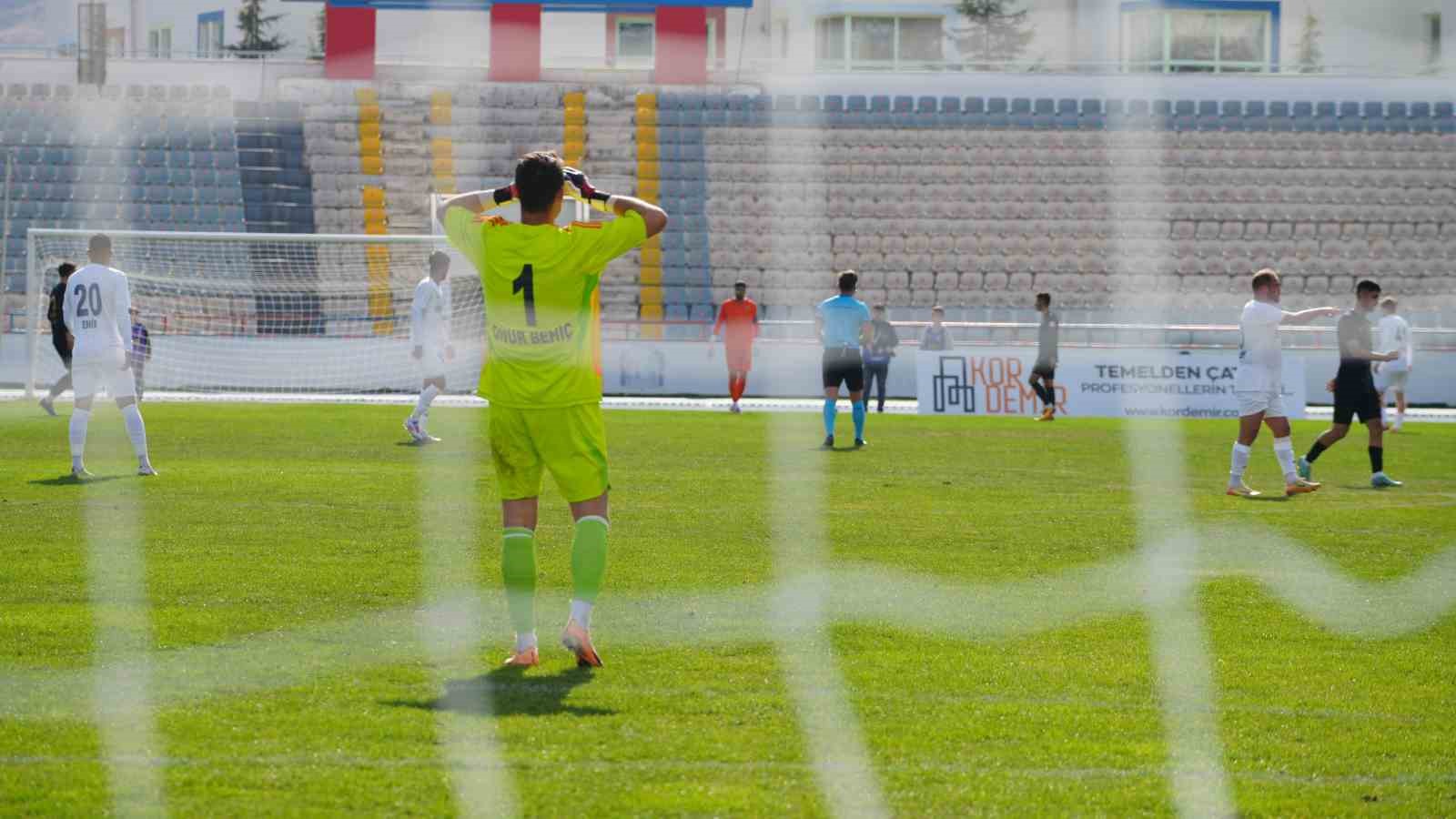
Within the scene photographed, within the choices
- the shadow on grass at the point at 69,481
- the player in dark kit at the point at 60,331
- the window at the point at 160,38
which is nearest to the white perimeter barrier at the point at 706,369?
the player in dark kit at the point at 60,331

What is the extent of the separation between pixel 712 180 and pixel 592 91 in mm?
3126

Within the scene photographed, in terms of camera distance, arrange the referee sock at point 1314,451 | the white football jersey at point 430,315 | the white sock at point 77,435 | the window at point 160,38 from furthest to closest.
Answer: the window at point 160,38 → the white football jersey at point 430,315 → the referee sock at point 1314,451 → the white sock at point 77,435

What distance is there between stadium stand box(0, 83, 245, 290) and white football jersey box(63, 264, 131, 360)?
18.4 m

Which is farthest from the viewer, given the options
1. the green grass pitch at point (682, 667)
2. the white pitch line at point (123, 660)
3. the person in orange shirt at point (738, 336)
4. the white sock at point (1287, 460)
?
the person in orange shirt at point (738, 336)

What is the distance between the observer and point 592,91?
31438 millimetres

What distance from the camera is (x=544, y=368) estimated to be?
5.48 m

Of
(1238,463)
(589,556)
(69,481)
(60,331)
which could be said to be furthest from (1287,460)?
(60,331)

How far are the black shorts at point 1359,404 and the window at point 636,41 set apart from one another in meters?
20.8

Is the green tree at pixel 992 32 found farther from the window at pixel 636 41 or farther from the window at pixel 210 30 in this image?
the window at pixel 210 30

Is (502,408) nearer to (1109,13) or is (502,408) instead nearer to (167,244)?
(167,244)

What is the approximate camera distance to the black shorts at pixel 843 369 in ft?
53.6

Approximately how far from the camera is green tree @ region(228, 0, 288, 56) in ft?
114

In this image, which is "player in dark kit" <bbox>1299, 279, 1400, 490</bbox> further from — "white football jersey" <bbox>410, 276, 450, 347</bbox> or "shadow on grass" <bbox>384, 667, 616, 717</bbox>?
"shadow on grass" <bbox>384, 667, 616, 717</bbox>

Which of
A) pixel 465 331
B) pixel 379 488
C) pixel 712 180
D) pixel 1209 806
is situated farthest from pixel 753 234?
pixel 1209 806
